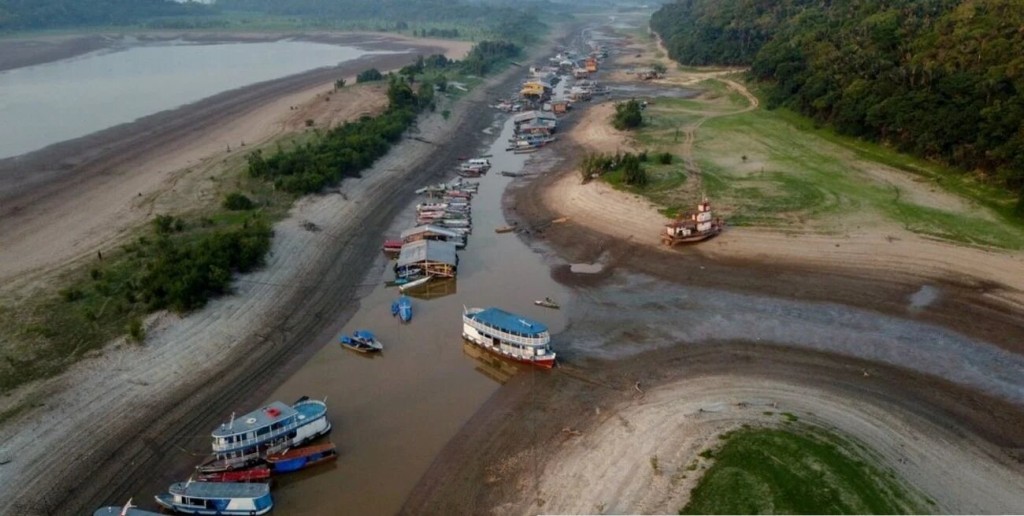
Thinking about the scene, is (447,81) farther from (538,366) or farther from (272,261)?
(538,366)

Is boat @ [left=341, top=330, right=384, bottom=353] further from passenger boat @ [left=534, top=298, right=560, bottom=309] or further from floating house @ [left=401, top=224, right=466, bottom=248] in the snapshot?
floating house @ [left=401, top=224, right=466, bottom=248]

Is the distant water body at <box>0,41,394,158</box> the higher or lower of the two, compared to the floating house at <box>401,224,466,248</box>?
higher

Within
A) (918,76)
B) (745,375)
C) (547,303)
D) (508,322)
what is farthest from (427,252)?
(918,76)

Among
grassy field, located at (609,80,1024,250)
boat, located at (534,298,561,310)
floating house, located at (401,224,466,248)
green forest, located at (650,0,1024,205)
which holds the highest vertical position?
green forest, located at (650,0,1024,205)

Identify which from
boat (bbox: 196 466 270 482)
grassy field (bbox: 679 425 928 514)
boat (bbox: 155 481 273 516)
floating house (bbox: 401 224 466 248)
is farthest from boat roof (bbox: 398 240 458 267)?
grassy field (bbox: 679 425 928 514)

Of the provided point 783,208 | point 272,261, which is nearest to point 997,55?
point 783,208

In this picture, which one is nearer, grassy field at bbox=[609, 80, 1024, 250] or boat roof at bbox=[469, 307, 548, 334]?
boat roof at bbox=[469, 307, 548, 334]

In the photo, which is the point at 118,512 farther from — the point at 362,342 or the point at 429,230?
the point at 429,230
